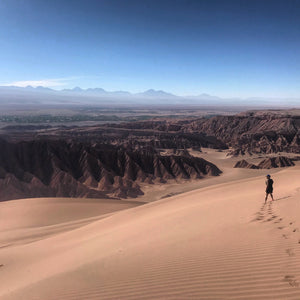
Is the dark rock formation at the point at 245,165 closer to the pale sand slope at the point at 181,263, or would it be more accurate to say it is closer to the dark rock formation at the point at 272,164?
the dark rock formation at the point at 272,164

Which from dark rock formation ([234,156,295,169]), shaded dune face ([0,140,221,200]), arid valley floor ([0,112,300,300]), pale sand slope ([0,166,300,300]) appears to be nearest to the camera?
pale sand slope ([0,166,300,300])

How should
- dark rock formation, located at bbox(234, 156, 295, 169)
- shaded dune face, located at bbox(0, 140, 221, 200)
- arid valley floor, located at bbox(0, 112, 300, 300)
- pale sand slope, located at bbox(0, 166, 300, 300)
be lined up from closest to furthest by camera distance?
pale sand slope, located at bbox(0, 166, 300, 300) < arid valley floor, located at bbox(0, 112, 300, 300) < shaded dune face, located at bbox(0, 140, 221, 200) < dark rock formation, located at bbox(234, 156, 295, 169)

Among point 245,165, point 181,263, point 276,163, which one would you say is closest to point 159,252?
point 181,263

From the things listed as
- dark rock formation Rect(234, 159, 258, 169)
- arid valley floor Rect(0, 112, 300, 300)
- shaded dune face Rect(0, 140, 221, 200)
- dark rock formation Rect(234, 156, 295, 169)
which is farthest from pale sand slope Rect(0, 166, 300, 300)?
dark rock formation Rect(234, 156, 295, 169)

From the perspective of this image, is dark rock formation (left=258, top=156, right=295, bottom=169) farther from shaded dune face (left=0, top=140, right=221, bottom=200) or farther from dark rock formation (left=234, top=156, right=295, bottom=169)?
shaded dune face (left=0, top=140, right=221, bottom=200)

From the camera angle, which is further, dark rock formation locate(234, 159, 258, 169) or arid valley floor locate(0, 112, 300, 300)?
dark rock formation locate(234, 159, 258, 169)

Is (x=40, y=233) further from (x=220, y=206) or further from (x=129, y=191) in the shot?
(x=129, y=191)
